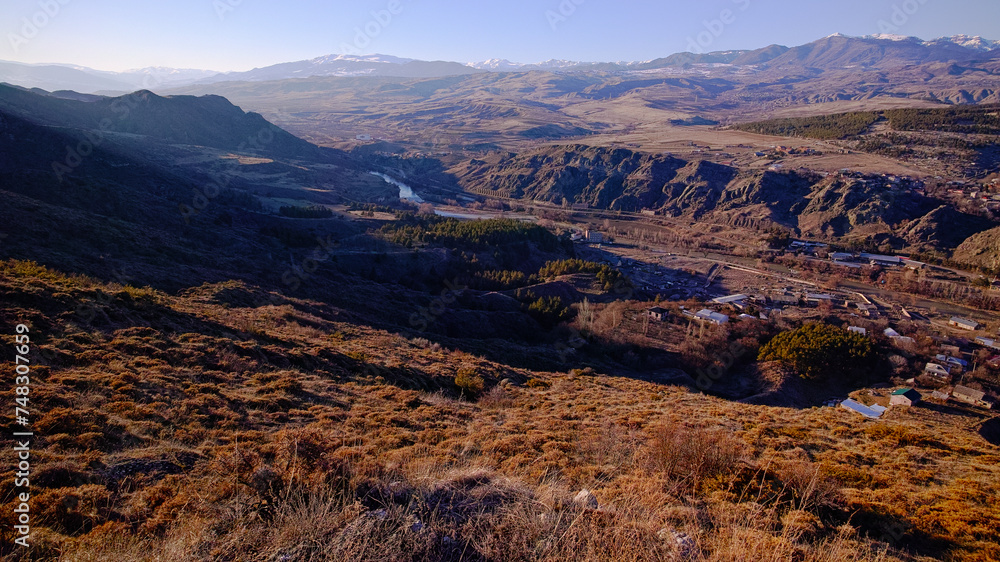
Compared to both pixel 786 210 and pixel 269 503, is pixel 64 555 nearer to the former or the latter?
pixel 269 503

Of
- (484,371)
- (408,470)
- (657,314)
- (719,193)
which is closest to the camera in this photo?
(408,470)

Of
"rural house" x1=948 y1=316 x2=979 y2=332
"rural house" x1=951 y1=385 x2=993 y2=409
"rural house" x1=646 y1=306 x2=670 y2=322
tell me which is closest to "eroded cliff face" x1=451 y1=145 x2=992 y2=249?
"rural house" x1=948 y1=316 x2=979 y2=332

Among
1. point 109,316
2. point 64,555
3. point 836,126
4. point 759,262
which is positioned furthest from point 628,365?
point 836,126

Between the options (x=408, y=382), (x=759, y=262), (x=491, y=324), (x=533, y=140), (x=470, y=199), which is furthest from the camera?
(x=533, y=140)

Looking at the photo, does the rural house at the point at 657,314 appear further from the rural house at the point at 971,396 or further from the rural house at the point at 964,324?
the rural house at the point at 964,324

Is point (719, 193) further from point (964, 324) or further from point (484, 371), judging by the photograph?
point (484, 371)

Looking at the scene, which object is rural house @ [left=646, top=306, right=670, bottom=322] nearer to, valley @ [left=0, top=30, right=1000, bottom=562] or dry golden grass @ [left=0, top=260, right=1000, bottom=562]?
valley @ [left=0, top=30, right=1000, bottom=562]

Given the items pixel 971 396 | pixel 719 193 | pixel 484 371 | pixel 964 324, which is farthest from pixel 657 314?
pixel 719 193

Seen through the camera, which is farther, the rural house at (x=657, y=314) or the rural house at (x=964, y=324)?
the rural house at (x=964, y=324)

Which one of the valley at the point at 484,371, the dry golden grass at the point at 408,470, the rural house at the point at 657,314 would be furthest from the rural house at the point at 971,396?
the rural house at the point at 657,314

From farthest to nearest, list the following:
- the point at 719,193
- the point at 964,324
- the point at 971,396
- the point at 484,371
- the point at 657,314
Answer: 1. the point at 719,193
2. the point at 964,324
3. the point at 657,314
4. the point at 971,396
5. the point at 484,371

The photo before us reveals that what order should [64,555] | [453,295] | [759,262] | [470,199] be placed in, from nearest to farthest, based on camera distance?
[64,555] → [453,295] → [759,262] → [470,199]
